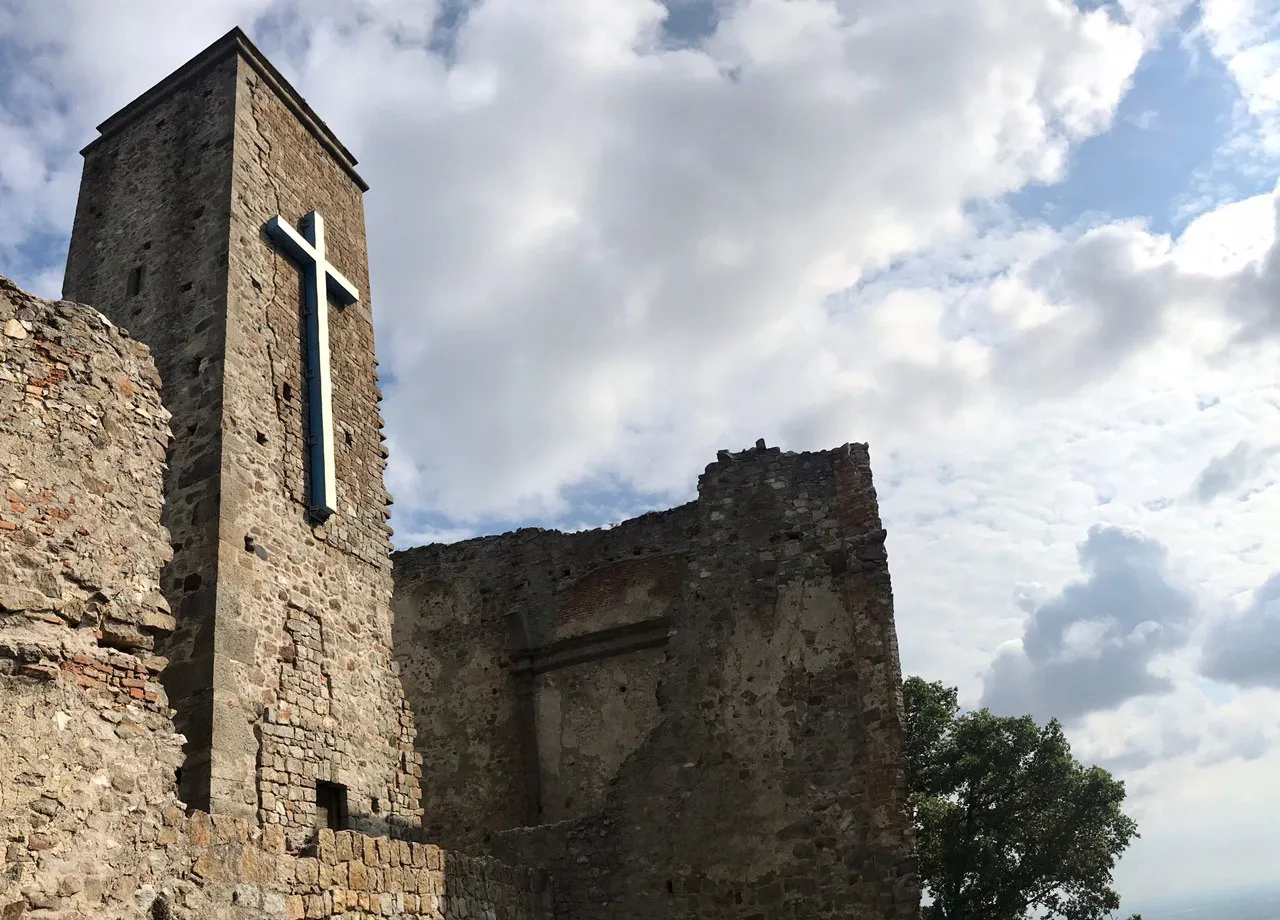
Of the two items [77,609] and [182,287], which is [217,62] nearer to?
[182,287]

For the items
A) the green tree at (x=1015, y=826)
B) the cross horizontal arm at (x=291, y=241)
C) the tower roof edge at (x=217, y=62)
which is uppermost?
the tower roof edge at (x=217, y=62)

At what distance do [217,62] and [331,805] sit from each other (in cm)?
842

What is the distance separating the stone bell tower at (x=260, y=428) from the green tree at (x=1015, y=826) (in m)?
10.2

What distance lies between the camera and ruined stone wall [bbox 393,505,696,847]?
48.2ft

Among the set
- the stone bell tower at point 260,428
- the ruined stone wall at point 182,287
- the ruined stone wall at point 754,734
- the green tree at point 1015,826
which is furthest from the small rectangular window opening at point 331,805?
the green tree at point 1015,826

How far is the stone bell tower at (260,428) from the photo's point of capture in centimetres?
912

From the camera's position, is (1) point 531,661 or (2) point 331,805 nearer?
(2) point 331,805

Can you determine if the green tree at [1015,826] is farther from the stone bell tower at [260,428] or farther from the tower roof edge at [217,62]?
the tower roof edge at [217,62]

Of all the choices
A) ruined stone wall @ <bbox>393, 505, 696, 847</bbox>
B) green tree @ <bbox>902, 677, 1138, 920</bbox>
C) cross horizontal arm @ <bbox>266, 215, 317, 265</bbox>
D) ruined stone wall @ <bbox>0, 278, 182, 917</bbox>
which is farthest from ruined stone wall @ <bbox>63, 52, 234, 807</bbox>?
green tree @ <bbox>902, 677, 1138, 920</bbox>

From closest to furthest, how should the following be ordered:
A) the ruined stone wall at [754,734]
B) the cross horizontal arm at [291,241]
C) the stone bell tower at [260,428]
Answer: the stone bell tower at [260,428], the cross horizontal arm at [291,241], the ruined stone wall at [754,734]

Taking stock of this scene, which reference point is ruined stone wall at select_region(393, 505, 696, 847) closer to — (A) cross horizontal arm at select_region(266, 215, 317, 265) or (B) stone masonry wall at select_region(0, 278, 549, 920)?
(A) cross horizontal arm at select_region(266, 215, 317, 265)

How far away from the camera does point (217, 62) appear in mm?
12125

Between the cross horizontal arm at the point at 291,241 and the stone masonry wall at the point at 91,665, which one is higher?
the cross horizontal arm at the point at 291,241

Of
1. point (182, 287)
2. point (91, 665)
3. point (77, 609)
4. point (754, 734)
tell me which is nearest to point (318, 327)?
point (182, 287)
